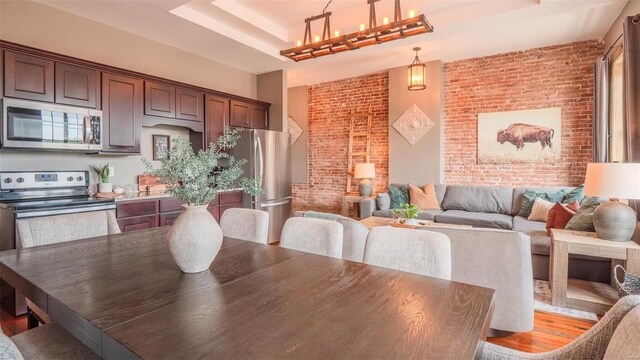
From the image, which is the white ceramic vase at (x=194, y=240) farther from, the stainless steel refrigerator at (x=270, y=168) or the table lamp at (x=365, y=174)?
the table lamp at (x=365, y=174)

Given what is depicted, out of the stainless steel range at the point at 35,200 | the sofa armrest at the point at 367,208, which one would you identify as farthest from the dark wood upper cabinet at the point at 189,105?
the sofa armrest at the point at 367,208

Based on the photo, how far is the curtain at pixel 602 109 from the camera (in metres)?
3.84

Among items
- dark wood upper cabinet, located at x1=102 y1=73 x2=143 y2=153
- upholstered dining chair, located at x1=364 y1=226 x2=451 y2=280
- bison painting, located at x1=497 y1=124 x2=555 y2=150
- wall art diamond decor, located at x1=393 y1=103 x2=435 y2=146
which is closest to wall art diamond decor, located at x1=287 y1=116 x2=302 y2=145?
wall art diamond decor, located at x1=393 y1=103 x2=435 y2=146

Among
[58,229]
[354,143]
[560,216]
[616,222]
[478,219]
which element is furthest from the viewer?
[354,143]

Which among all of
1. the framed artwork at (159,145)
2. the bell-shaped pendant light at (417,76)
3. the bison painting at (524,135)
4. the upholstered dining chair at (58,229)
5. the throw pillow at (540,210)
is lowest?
the throw pillow at (540,210)

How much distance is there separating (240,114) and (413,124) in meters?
2.84

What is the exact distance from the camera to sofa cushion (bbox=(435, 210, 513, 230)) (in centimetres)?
407

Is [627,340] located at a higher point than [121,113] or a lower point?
lower

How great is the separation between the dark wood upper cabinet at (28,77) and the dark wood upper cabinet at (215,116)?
5.58 feet

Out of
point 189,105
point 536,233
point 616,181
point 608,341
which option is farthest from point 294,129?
point 608,341

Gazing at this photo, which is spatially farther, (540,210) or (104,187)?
(540,210)

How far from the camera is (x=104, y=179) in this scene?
3443mm

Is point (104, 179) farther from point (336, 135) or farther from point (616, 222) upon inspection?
point (616, 222)

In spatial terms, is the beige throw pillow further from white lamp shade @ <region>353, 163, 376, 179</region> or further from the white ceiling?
white lamp shade @ <region>353, 163, 376, 179</region>
